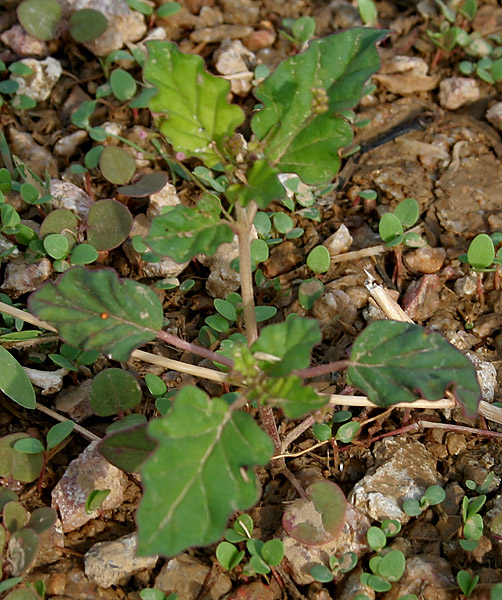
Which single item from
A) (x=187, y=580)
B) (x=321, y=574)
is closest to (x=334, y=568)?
(x=321, y=574)

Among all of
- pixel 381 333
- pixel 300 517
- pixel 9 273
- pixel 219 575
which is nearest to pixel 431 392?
pixel 381 333

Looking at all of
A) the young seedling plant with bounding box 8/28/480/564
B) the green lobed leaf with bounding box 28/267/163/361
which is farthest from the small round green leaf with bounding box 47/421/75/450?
the green lobed leaf with bounding box 28/267/163/361

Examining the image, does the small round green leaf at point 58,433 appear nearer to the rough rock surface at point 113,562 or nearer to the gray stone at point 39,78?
the rough rock surface at point 113,562

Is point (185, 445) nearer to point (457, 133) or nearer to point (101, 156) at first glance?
point (101, 156)

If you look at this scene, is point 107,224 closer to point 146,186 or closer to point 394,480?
point 146,186

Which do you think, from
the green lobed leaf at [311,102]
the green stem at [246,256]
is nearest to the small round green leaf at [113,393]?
the green stem at [246,256]
